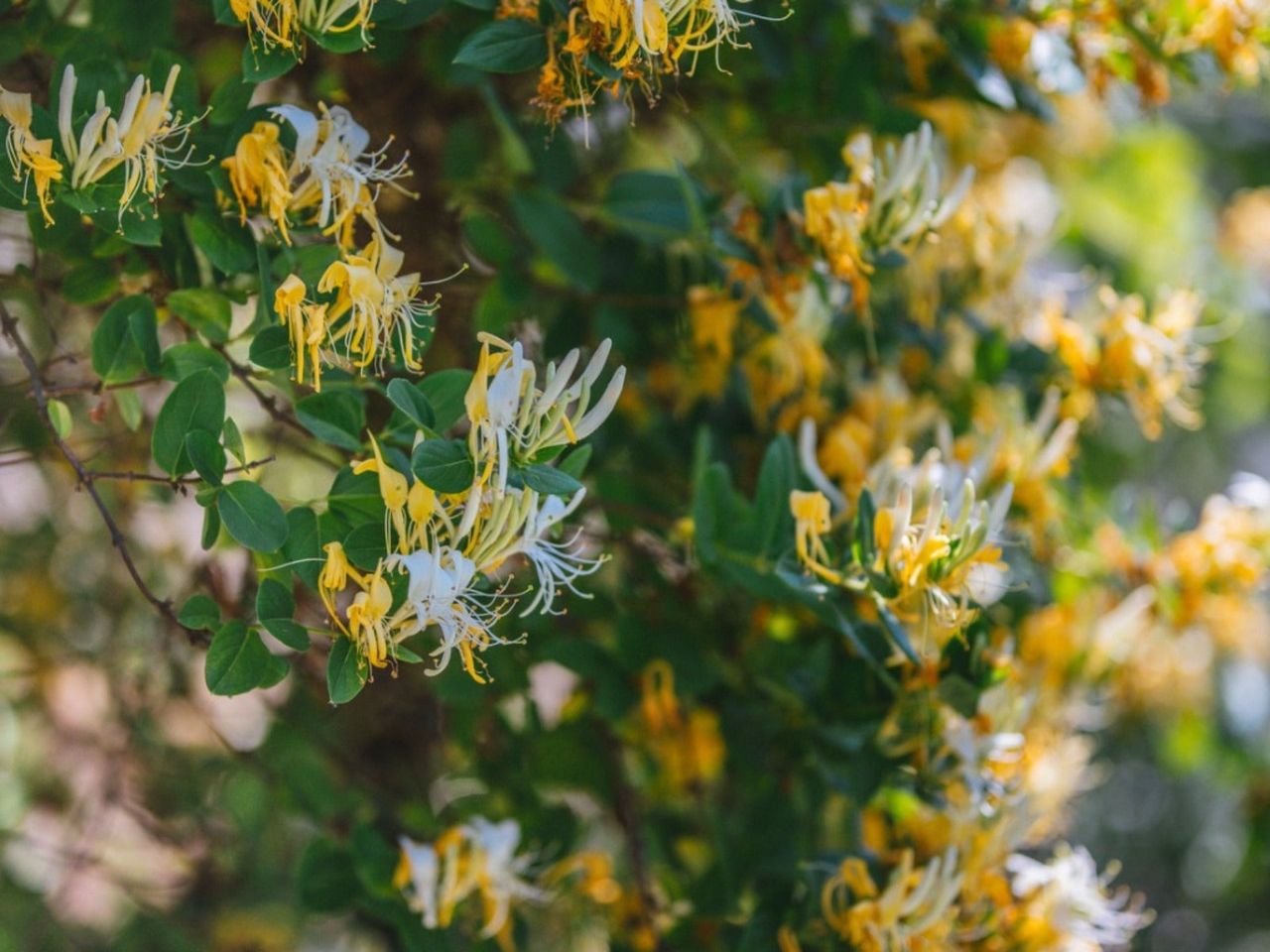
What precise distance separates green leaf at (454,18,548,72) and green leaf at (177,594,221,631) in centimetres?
31

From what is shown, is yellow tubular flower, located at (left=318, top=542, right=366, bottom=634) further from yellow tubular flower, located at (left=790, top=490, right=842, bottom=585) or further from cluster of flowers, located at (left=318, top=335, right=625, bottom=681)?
yellow tubular flower, located at (left=790, top=490, right=842, bottom=585)

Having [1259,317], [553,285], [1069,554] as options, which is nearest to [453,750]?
[553,285]

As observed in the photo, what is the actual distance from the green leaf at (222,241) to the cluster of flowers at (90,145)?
0.14 ft

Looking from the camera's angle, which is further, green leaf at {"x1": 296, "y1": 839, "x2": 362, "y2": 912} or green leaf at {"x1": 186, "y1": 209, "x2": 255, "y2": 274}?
green leaf at {"x1": 296, "y1": 839, "x2": 362, "y2": 912}

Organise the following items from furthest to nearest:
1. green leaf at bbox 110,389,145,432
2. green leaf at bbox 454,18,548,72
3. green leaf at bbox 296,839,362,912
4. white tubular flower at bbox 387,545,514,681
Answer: green leaf at bbox 296,839,362,912, green leaf at bbox 110,389,145,432, green leaf at bbox 454,18,548,72, white tubular flower at bbox 387,545,514,681

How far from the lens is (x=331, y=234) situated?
0.68 meters

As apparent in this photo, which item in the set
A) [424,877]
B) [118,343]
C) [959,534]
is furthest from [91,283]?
[959,534]

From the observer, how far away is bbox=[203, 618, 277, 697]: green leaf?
591 millimetres

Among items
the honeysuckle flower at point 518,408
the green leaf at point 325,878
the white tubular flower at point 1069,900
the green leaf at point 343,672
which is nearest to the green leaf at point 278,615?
the green leaf at point 343,672

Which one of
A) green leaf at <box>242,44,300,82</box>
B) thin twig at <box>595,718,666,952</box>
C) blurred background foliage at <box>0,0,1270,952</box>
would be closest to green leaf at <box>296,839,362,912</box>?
blurred background foliage at <box>0,0,1270,952</box>

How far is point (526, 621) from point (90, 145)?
448mm

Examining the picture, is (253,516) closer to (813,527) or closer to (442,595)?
(442,595)

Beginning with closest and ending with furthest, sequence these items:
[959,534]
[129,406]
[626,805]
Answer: [959,534] → [129,406] → [626,805]

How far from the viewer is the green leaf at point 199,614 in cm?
Result: 63
